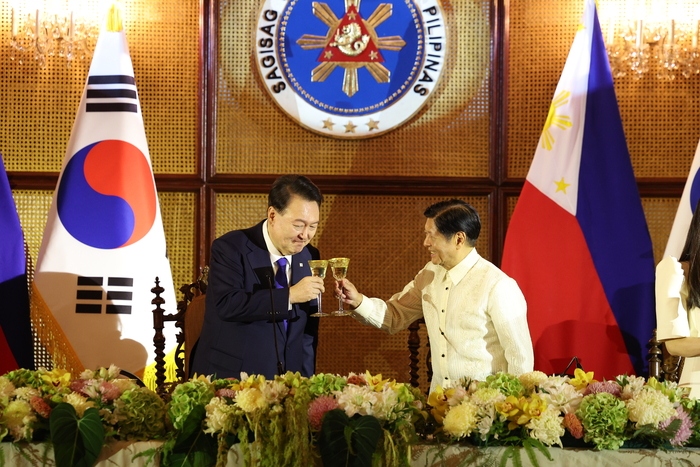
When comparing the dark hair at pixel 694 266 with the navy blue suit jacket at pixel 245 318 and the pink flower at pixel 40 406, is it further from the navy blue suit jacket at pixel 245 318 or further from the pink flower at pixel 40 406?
the pink flower at pixel 40 406

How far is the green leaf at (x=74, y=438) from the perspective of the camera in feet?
5.93

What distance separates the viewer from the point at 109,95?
4078mm

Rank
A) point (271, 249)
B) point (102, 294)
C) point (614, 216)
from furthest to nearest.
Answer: point (614, 216) → point (102, 294) → point (271, 249)

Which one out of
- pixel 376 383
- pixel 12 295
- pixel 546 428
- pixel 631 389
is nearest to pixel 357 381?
pixel 376 383

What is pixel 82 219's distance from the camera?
156 inches

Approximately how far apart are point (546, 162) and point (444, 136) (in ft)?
2.27

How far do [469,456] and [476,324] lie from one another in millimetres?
844

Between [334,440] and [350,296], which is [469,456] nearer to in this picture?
[334,440]

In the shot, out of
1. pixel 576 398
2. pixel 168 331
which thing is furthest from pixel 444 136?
pixel 576 398

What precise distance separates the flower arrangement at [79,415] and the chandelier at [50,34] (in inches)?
113

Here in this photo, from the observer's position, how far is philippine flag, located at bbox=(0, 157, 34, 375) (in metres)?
3.89

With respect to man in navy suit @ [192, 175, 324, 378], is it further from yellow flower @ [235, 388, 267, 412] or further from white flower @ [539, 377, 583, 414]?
white flower @ [539, 377, 583, 414]

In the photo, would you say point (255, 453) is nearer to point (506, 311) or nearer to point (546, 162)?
point (506, 311)

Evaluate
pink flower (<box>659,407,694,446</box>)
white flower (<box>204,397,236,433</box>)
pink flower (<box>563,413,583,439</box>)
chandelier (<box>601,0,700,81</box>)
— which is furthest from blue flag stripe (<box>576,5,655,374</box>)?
white flower (<box>204,397,236,433</box>)
